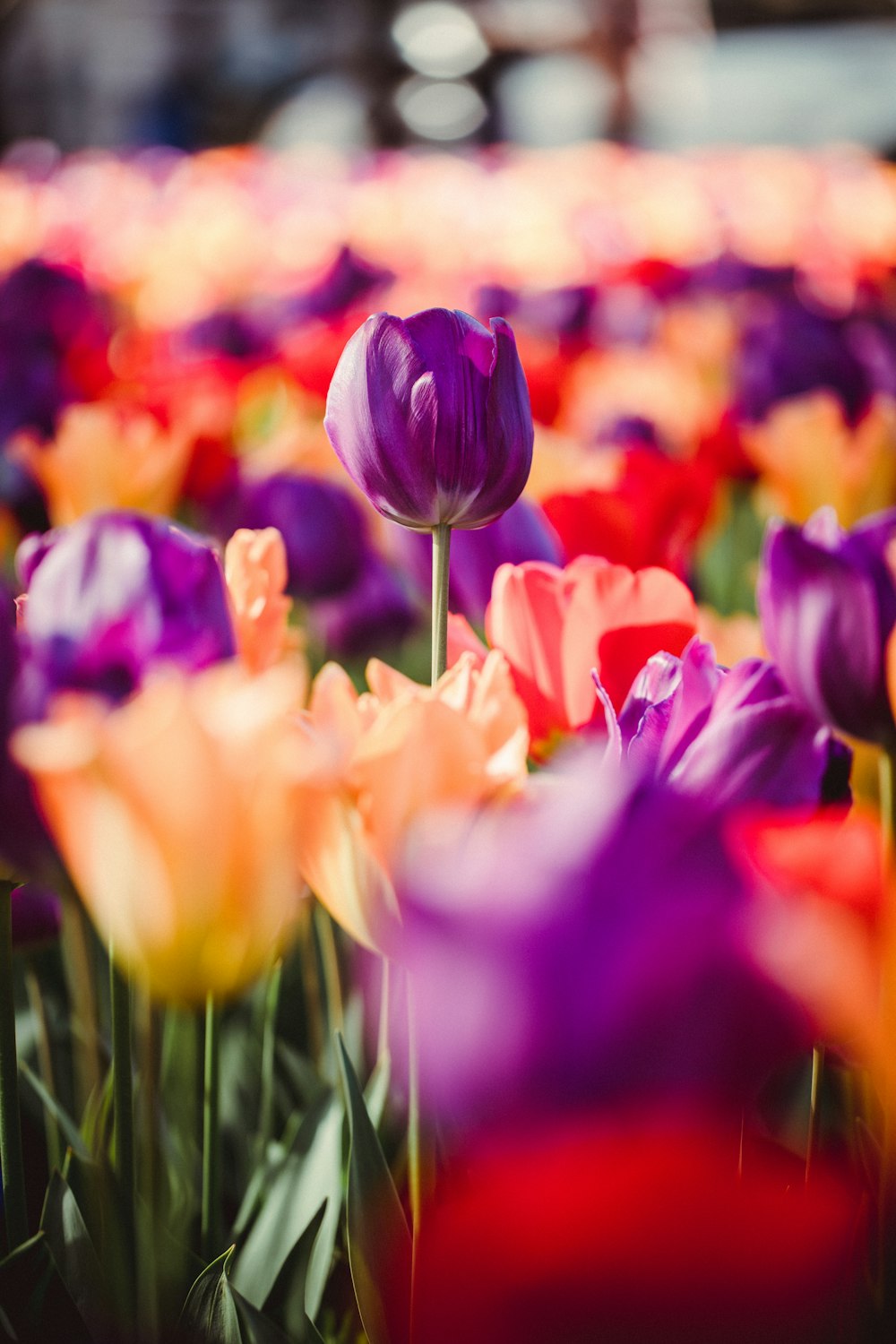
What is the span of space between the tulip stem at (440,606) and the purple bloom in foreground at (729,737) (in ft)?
0.17

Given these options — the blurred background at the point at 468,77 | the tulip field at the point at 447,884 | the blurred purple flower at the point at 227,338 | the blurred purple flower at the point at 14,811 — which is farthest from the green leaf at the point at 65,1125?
the blurred background at the point at 468,77

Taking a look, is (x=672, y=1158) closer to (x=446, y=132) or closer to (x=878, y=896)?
(x=878, y=896)

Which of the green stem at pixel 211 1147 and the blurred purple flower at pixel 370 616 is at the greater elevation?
the blurred purple flower at pixel 370 616

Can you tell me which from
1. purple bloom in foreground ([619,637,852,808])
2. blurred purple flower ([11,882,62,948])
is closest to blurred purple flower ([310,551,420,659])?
blurred purple flower ([11,882,62,948])

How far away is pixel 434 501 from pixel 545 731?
71 millimetres

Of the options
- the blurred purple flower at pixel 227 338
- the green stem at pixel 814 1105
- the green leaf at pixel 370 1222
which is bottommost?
the green leaf at pixel 370 1222

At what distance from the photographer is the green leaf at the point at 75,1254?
1.09 feet

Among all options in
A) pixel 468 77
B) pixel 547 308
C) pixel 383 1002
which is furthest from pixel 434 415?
pixel 468 77

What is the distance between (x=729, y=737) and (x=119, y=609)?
127 millimetres

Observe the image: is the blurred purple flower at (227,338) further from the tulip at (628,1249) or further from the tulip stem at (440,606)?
the tulip at (628,1249)

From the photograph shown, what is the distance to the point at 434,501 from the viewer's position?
360mm

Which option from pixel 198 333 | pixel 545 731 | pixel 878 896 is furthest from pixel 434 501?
pixel 198 333

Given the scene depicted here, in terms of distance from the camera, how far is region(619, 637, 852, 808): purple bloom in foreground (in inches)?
10.4

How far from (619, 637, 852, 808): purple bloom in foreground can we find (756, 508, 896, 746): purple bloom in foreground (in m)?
0.03
